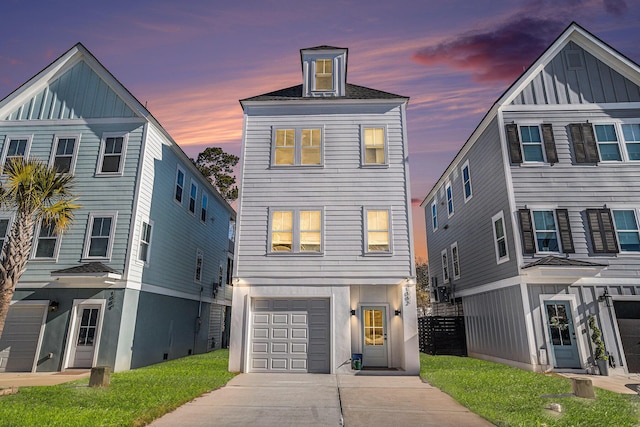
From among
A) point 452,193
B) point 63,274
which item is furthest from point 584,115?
point 63,274

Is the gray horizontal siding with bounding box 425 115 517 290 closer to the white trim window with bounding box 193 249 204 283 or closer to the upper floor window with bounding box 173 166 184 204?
the white trim window with bounding box 193 249 204 283

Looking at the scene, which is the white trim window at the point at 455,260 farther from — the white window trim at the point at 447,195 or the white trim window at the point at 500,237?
the white trim window at the point at 500,237

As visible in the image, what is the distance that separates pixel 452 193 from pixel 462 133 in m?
3.97

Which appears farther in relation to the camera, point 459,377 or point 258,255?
point 258,255

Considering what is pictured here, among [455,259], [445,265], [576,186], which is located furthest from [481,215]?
[445,265]

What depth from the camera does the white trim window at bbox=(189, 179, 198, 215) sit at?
18.8 meters

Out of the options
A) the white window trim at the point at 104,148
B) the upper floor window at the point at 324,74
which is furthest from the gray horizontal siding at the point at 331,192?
the white window trim at the point at 104,148

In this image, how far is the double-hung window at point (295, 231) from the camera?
516 inches

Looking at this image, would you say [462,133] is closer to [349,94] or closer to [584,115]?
[584,115]

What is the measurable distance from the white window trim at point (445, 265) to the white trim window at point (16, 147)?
2165 centimetres

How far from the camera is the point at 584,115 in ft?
47.6

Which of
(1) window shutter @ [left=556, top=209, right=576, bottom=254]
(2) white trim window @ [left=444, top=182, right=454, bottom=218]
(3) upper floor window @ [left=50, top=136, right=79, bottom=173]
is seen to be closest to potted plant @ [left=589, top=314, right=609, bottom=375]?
(1) window shutter @ [left=556, top=209, right=576, bottom=254]

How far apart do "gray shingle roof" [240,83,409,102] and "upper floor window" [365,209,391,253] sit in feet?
16.1

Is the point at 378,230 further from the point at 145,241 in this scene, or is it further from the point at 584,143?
the point at 145,241
